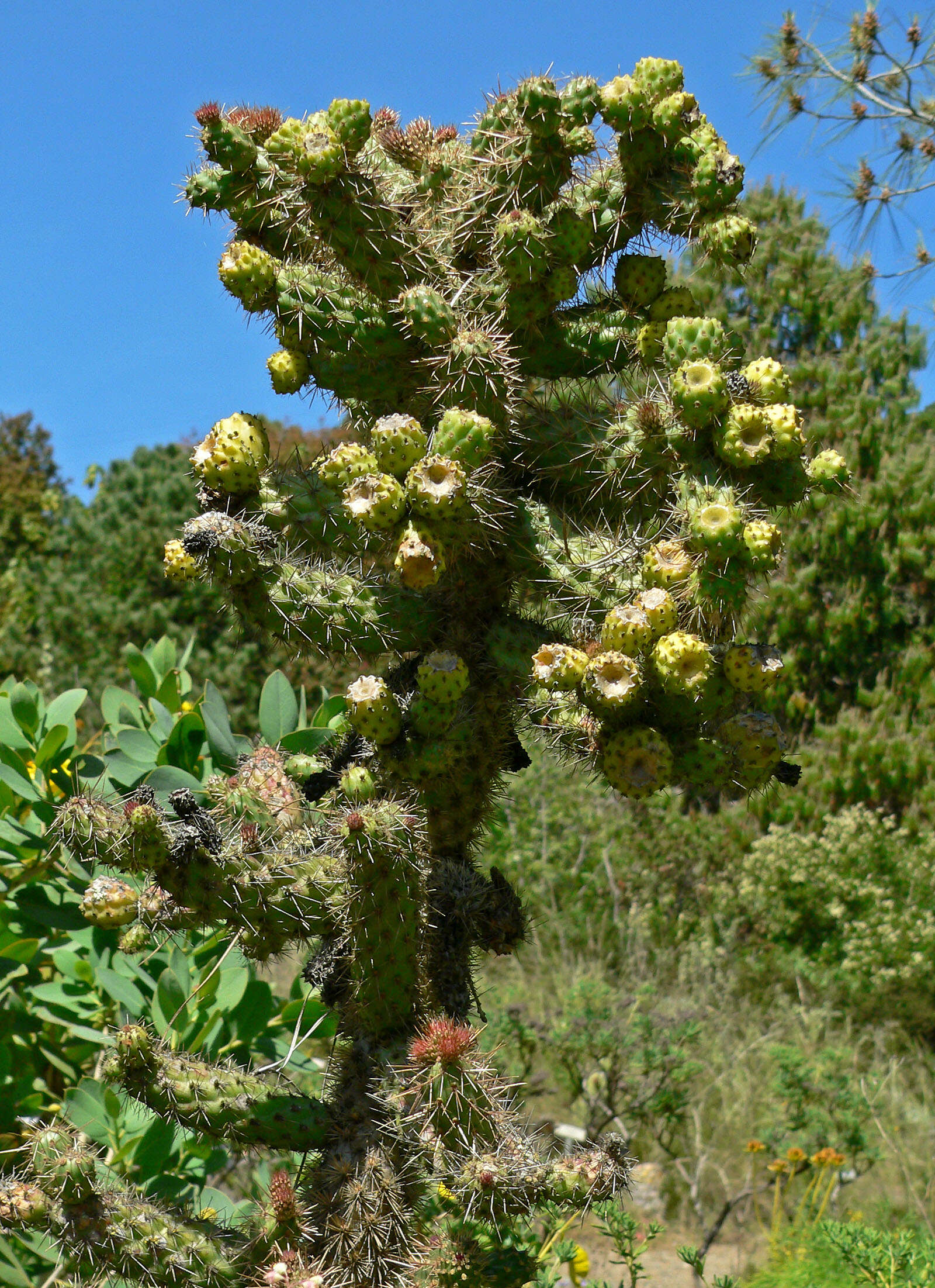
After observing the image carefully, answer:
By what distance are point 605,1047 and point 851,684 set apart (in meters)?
6.07

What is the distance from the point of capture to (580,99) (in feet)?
6.02

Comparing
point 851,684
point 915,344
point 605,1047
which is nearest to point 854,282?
point 915,344

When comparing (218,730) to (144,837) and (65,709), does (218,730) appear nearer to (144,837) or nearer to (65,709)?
(65,709)

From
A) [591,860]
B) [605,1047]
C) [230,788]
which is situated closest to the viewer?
[230,788]

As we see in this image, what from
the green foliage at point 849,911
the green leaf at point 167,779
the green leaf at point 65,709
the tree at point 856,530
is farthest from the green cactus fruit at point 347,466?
the tree at point 856,530

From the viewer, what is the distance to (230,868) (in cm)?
171

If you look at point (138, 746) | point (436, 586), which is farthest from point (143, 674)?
point (436, 586)

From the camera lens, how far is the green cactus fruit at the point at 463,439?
1.64 m

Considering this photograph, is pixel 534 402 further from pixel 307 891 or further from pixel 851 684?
pixel 851 684

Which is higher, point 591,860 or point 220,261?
point 220,261

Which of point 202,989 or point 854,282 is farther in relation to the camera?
point 854,282

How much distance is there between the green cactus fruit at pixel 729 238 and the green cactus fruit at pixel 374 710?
995 millimetres

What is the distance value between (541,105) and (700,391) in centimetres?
62

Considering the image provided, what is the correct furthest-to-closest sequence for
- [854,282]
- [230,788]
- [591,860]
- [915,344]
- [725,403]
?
[915,344], [854,282], [591,860], [230,788], [725,403]
